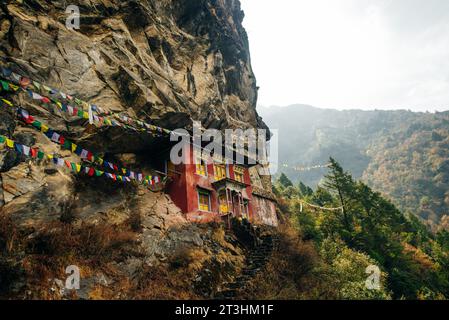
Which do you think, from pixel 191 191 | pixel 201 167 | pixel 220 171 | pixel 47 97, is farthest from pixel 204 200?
A: pixel 47 97

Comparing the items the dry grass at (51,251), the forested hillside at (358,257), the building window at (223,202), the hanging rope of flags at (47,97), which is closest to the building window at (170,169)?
the hanging rope of flags at (47,97)

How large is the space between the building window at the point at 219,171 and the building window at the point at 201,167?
1.65 meters

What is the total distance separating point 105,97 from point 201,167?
9.85 meters

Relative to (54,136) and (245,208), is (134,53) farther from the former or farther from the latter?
(245,208)

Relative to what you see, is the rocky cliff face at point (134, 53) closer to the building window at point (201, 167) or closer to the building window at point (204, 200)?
the building window at point (201, 167)

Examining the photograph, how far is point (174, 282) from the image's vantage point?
1431 cm

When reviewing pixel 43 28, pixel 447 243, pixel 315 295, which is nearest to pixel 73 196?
pixel 43 28

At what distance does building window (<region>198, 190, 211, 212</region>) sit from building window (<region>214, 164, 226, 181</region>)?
2571 mm

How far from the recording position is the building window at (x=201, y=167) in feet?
82.2

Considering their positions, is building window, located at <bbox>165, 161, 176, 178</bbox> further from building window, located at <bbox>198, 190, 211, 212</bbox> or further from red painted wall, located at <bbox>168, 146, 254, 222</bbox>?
building window, located at <bbox>198, 190, 211, 212</bbox>

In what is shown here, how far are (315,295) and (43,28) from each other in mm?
21225

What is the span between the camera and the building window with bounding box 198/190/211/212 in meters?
23.7

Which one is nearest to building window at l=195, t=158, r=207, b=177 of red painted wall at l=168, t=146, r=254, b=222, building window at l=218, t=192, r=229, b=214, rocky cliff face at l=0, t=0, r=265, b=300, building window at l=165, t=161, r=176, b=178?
red painted wall at l=168, t=146, r=254, b=222

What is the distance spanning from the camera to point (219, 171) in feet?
91.8
